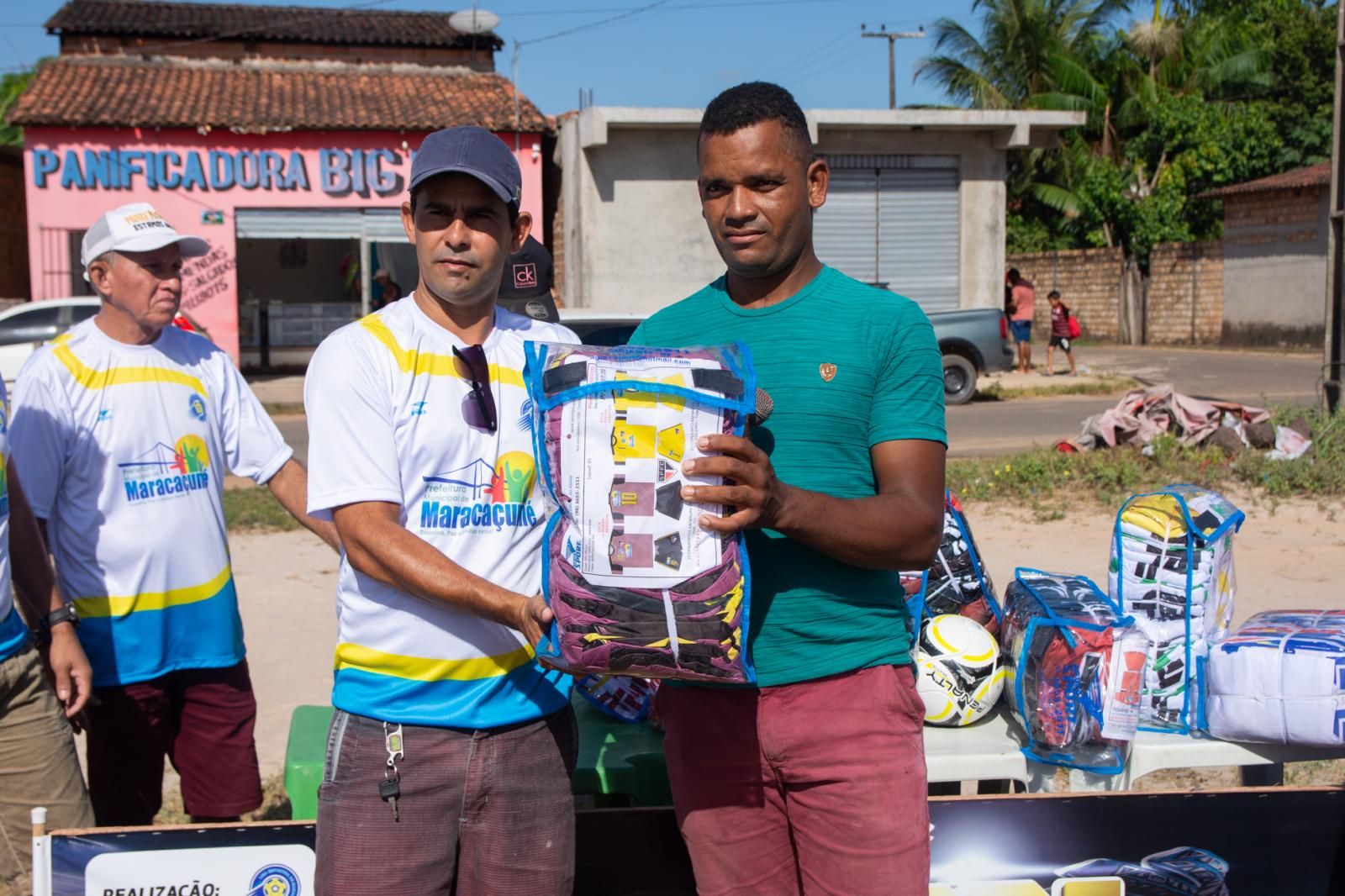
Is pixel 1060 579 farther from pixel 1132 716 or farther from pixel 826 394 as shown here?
pixel 826 394

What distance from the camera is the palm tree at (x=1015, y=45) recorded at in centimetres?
3216

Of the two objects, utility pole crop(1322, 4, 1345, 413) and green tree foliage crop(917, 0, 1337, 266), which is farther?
green tree foliage crop(917, 0, 1337, 266)

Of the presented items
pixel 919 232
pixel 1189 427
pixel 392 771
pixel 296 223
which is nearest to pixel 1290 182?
pixel 919 232

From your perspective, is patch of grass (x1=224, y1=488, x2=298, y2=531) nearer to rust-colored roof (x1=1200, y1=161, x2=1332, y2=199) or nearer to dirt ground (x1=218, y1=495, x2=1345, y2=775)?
dirt ground (x1=218, y1=495, x2=1345, y2=775)

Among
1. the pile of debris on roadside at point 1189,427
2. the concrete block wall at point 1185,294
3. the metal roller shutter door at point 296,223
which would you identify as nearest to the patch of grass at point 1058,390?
the pile of debris on roadside at point 1189,427

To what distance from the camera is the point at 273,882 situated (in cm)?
306

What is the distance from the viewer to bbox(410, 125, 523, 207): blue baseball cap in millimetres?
2283

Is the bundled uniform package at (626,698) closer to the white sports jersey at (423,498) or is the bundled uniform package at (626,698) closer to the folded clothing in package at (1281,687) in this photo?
the white sports jersey at (423,498)

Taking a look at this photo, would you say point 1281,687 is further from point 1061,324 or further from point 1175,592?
point 1061,324

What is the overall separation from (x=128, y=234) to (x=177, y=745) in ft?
4.98

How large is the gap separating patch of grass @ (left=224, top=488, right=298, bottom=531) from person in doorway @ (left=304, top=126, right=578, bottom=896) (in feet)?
23.2

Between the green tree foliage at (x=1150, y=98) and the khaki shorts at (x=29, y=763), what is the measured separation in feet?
105

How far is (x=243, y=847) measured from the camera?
303 cm

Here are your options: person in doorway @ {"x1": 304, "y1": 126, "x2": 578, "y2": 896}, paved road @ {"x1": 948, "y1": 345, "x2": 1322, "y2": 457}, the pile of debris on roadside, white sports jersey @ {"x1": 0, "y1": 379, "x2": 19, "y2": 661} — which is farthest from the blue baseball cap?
paved road @ {"x1": 948, "y1": 345, "x2": 1322, "y2": 457}
